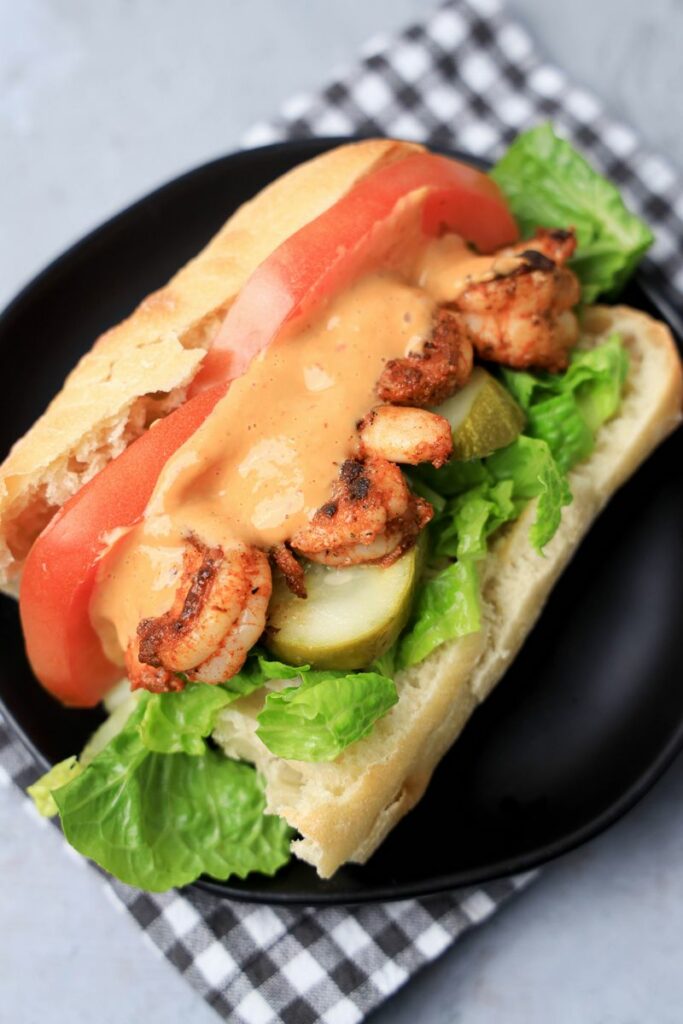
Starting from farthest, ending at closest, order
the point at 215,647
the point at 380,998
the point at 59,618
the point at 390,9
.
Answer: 1. the point at 390,9
2. the point at 380,998
3. the point at 59,618
4. the point at 215,647

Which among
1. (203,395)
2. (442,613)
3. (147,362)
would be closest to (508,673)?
(442,613)

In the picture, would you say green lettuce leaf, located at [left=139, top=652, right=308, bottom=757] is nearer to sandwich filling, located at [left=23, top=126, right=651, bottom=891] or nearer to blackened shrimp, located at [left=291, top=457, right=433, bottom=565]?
sandwich filling, located at [left=23, top=126, right=651, bottom=891]

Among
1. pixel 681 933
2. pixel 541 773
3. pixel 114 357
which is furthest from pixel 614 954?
pixel 114 357

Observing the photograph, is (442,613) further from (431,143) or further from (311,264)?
(431,143)

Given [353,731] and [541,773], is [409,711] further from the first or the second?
[541,773]

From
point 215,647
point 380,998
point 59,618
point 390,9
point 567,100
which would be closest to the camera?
point 215,647

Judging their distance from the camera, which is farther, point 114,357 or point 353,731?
point 114,357

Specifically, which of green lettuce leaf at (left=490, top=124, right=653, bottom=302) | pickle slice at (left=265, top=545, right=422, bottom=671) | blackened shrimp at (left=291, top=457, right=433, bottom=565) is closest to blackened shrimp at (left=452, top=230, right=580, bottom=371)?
green lettuce leaf at (left=490, top=124, right=653, bottom=302)
